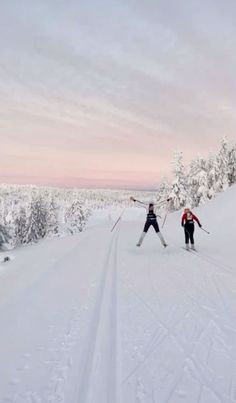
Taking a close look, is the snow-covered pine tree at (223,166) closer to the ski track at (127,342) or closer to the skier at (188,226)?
the skier at (188,226)

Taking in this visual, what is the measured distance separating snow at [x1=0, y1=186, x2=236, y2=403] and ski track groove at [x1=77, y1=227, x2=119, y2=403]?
12 mm

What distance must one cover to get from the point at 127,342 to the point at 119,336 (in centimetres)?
26

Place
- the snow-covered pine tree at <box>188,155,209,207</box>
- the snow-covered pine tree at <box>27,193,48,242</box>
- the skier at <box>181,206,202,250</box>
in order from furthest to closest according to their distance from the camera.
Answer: the snow-covered pine tree at <box>27,193,48,242</box>, the snow-covered pine tree at <box>188,155,209,207</box>, the skier at <box>181,206,202,250</box>

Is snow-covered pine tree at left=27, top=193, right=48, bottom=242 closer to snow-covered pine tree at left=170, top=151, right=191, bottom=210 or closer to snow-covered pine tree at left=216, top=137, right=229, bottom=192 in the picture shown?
snow-covered pine tree at left=170, top=151, right=191, bottom=210

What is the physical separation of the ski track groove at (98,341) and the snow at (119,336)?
12 mm

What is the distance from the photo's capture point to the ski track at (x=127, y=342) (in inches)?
A: 147

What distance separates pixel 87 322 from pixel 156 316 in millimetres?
1257

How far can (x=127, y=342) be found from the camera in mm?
5035

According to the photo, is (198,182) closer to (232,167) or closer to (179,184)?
(179,184)

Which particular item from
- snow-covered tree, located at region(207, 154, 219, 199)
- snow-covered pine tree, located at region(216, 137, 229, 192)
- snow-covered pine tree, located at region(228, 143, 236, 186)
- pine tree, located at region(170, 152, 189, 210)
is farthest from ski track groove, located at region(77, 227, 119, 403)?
snow-covered pine tree, located at region(228, 143, 236, 186)

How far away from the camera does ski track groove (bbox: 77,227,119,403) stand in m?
3.71

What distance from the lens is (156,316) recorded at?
20.6 ft

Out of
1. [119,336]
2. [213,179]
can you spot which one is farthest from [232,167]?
[119,336]

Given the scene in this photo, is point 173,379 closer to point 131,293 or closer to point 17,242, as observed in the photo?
point 131,293
